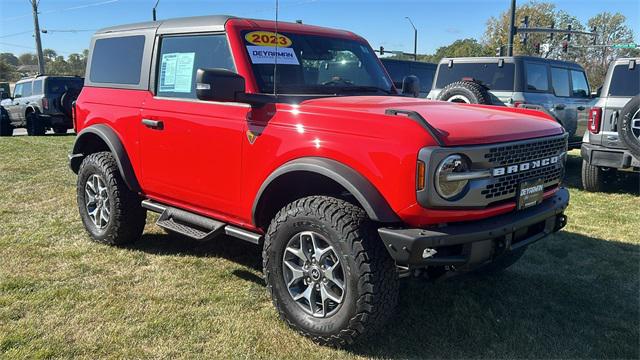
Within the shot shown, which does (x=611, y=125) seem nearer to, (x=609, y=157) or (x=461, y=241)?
(x=609, y=157)

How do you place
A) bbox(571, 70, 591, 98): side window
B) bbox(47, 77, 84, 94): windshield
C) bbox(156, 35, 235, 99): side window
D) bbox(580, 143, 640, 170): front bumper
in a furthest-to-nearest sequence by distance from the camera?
bbox(47, 77, 84, 94): windshield → bbox(571, 70, 591, 98): side window → bbox(580, 143, 640, 170): front bumper → bbox(156, 35, 235, 99): side window

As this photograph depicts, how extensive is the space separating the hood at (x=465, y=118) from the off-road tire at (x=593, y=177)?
4.23 m

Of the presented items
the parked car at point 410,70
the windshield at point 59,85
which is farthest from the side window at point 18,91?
the parked car at point 410,70

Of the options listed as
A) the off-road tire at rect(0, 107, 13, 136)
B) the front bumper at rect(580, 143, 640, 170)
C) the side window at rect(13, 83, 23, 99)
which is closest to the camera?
the front bumper at rect(580, 143, 640, 170)

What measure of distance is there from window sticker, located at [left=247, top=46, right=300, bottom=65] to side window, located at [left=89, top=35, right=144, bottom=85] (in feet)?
4.22

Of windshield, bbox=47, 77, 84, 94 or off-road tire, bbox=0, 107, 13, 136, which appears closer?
windshield, bbox=47, 77, 84, 94

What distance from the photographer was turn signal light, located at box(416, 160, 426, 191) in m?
2.76

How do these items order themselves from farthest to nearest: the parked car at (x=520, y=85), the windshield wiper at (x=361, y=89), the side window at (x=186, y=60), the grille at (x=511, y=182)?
the parked car at (x=520, y=85), the windshield wiper at (x=361, y=89), the side window at (x=186, y=60), the grille at (x=511, y=182)

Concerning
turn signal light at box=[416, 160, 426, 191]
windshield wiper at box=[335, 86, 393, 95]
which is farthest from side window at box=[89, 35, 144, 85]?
turn signal light at box=[416, 160, 426, 191]

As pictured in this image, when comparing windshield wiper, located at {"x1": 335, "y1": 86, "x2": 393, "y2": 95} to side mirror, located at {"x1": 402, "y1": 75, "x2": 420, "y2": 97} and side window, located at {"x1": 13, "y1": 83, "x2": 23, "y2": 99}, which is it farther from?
side window, located at {"x1": 13, "y1": 83, "x2": 23, "y2": 99}

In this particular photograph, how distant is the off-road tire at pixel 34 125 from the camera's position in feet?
51.6

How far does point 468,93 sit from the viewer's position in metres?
7.96

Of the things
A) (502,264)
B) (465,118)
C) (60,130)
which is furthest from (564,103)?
(60,130)

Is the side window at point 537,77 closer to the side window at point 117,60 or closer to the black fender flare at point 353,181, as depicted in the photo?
the side window at point 117,60
